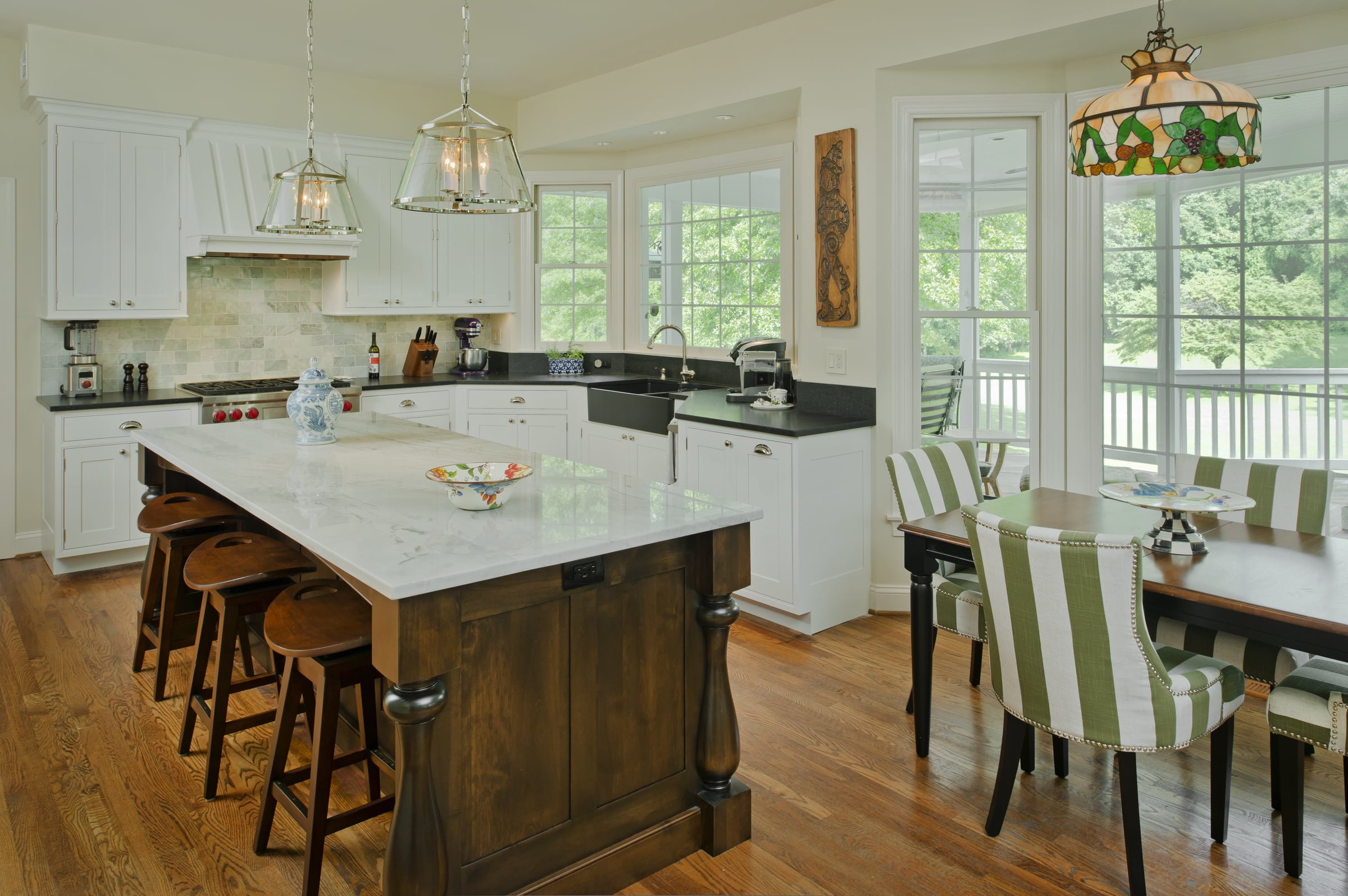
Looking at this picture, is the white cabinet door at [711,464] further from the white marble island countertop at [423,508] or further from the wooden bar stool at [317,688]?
the wooden bar stool at [317,688]

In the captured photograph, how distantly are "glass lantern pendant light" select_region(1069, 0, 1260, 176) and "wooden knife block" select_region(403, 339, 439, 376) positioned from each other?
15.8 ft

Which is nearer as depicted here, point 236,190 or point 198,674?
point 198,674

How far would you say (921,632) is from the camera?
306 cm

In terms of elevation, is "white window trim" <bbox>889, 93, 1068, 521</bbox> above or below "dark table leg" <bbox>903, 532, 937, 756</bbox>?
above

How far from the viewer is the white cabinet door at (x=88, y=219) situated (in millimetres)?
5000

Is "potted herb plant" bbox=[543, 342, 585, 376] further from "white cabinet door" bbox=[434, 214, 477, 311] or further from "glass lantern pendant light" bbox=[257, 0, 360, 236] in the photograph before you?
"glass lantern pendant light" bbox=[257, 0, 360, 236]

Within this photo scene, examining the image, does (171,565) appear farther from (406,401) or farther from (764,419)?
(406,401)

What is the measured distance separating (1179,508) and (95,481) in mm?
5132

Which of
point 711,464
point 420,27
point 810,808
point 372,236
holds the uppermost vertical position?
point 420,27

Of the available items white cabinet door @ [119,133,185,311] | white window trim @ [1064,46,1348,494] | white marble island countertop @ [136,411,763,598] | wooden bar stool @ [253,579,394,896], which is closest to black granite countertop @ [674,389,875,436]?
white window trim @ [1064,46,1348,494]

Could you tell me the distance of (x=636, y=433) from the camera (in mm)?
5340

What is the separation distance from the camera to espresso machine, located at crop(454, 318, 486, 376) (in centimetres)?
654

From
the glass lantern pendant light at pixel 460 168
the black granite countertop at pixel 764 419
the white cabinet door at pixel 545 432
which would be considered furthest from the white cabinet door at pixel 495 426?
the glass lantern pendant light at pixel 460 168

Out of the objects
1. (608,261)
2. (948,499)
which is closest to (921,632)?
(948,499)
